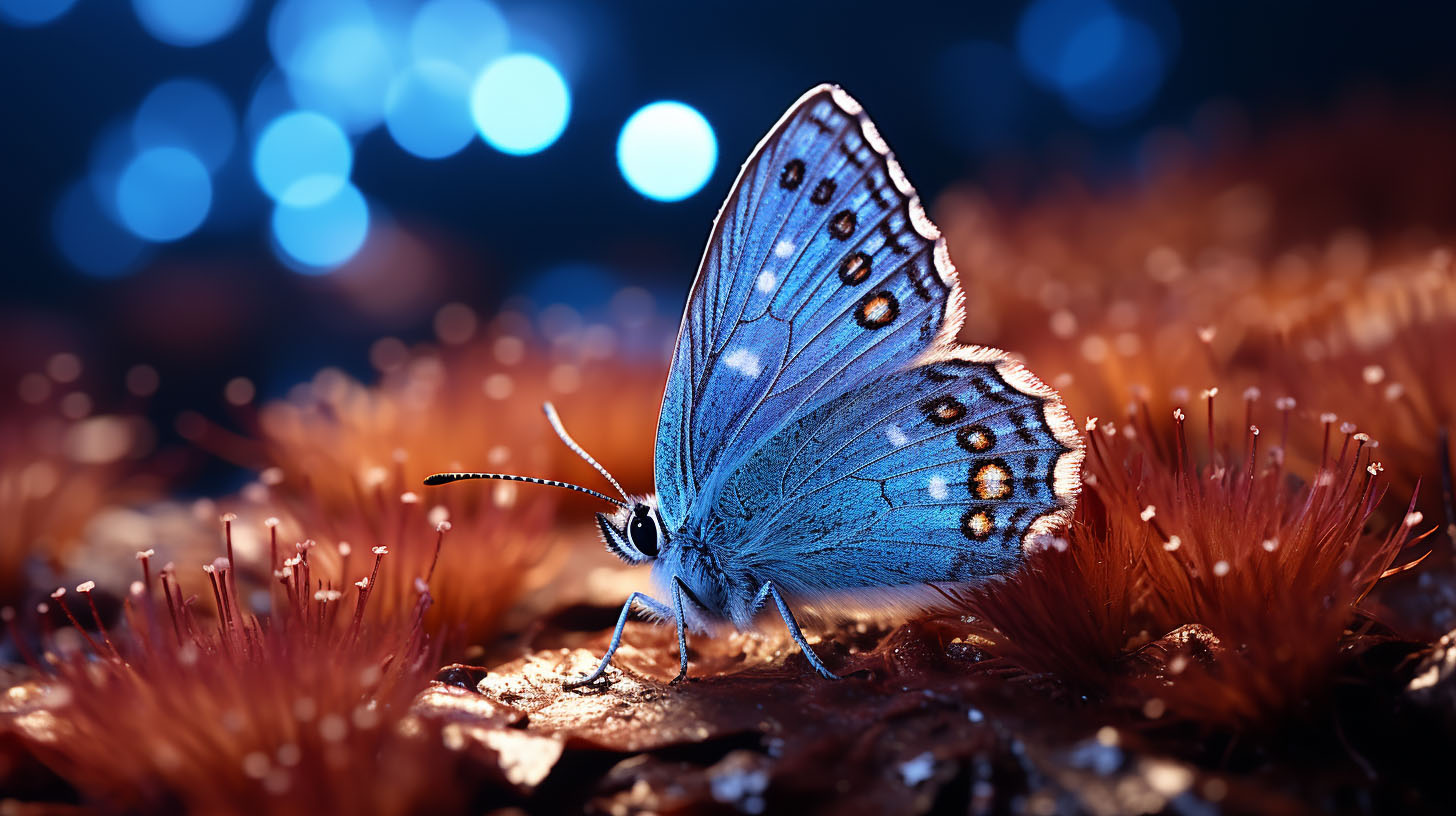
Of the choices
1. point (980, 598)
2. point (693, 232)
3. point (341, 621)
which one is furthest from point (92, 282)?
point (980, 598)

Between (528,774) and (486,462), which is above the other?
(486,462)

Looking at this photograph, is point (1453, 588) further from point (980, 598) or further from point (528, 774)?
point (528, 774)

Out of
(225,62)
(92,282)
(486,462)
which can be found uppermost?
(225,62)

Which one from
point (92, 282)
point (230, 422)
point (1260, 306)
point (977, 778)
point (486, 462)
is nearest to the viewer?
point (977, 778)

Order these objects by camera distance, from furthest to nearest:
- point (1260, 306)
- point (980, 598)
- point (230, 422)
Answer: point (230, 422), point (1260, 306), point (980, 598)

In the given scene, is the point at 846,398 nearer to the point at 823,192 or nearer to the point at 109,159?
the point at 823,192

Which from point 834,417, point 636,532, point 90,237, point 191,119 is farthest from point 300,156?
point 834,417
